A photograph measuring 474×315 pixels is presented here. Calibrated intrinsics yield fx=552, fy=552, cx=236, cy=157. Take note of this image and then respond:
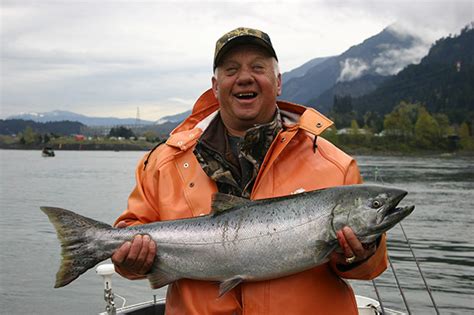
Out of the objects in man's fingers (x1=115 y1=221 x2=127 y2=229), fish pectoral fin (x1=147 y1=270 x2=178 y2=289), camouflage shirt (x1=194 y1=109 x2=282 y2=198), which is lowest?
fish pectoral fin (x1=147 y1=270 x2=178 y2=289)

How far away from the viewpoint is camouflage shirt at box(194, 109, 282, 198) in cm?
399

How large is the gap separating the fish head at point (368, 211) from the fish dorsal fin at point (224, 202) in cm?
67

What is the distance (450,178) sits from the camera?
55250 mm

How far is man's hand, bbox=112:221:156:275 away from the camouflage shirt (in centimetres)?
65

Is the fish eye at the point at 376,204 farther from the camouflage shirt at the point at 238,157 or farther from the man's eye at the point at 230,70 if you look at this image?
the man's eye at the point at 230,70

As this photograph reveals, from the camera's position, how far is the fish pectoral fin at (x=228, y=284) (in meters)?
3.65

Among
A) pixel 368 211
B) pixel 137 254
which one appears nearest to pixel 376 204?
pixel 368 211

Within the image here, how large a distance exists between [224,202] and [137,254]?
0.73m

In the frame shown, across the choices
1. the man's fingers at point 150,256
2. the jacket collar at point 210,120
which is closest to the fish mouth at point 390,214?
the jacket collar at point 210,120

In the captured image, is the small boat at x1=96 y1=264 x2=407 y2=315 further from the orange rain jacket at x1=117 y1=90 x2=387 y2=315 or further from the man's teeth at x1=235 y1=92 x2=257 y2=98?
the man's teeth at x1=235 y1=92 x2=257 y2=98

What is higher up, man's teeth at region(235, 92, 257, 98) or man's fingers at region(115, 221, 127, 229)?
man's teeth at region(235, 92, 257, 98)

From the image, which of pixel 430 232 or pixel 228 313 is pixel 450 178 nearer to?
pixel 430 232

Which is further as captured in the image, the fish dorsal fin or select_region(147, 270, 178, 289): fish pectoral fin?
select_region(147, 270, 178, 289): fish pectoral fin

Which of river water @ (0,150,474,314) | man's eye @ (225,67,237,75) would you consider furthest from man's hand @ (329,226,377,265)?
river water @ (0,150,474,314)
